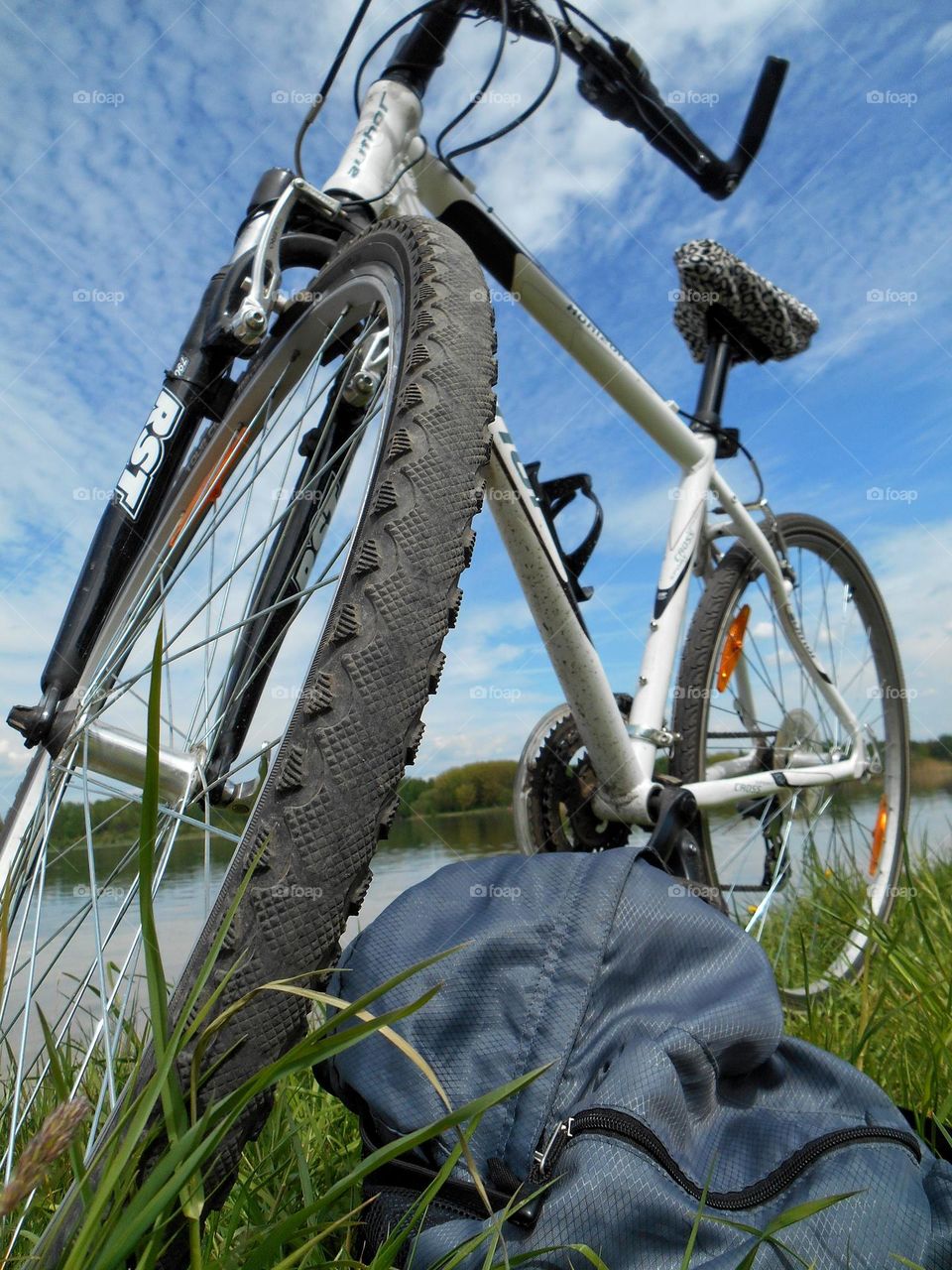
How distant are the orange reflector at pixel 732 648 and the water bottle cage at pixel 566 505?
2.03 ft

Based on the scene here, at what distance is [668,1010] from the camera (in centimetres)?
65

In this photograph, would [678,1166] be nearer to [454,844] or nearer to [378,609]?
[378,609]

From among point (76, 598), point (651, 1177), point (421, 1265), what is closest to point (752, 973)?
point (651, 1177)

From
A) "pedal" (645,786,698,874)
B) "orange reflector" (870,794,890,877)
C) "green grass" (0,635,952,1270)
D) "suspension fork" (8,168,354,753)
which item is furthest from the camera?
"orange reflector" (870,794,890,877)

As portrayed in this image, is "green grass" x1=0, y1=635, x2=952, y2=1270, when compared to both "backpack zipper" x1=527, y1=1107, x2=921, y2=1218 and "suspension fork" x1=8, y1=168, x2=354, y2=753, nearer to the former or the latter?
"backpack zipper" x1=527, y1=1107, x2=921, y2=1218

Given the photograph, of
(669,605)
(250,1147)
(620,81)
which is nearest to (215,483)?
(250,1147)

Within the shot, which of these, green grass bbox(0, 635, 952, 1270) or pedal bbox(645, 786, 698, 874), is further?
pedal bbox(645, 786, 698, 874)

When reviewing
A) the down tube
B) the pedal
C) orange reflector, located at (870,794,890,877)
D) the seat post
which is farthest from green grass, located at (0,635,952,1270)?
orange reflector, located at (870,794,890,877)

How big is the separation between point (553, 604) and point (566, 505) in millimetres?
225

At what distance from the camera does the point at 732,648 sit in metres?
2.07

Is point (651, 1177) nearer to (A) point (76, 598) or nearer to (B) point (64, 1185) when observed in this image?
(B) point (64, 1185)

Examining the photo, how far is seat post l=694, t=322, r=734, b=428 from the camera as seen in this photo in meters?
2.00

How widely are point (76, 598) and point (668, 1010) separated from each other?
81 cm

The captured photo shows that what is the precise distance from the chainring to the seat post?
818 mm
